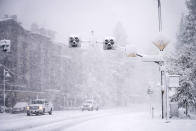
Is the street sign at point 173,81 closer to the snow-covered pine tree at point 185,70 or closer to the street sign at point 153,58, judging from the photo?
the street sign at point 153,58

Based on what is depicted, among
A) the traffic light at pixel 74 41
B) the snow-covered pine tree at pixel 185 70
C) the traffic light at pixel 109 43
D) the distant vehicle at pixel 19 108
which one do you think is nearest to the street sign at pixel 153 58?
the traffic light at pixel 109 43

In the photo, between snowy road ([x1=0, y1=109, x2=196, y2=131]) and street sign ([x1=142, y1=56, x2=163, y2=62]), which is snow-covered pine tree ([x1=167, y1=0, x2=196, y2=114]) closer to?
snowy road ([x1=0, y1=109, x2=196, y2=131])

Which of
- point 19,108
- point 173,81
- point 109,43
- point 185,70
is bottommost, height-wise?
point 19,108

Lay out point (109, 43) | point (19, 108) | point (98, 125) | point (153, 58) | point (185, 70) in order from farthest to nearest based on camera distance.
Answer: point (19, 108) < point (185, 70) < point (109, 43) < point (98, 125) < point (153, 58)

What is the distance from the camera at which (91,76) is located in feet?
226

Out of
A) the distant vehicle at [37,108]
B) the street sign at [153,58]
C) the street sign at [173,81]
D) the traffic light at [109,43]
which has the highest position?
the traffic light at [109,43]

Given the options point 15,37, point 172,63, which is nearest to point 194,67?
point 172,63

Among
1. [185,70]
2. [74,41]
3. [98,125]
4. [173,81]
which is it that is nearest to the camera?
[173,81]

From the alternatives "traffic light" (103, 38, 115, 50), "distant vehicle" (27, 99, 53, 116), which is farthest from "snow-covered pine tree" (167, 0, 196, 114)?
"distant vehicle" (27, 99, 53, 116)

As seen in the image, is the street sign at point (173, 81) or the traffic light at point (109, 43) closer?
the street sign at point (173, 81)

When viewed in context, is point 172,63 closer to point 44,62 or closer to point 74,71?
point 44,62

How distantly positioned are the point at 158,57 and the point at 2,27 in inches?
1648

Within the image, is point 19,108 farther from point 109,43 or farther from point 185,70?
point 109,43

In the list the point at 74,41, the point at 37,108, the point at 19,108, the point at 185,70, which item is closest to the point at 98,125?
the point at 74,41
